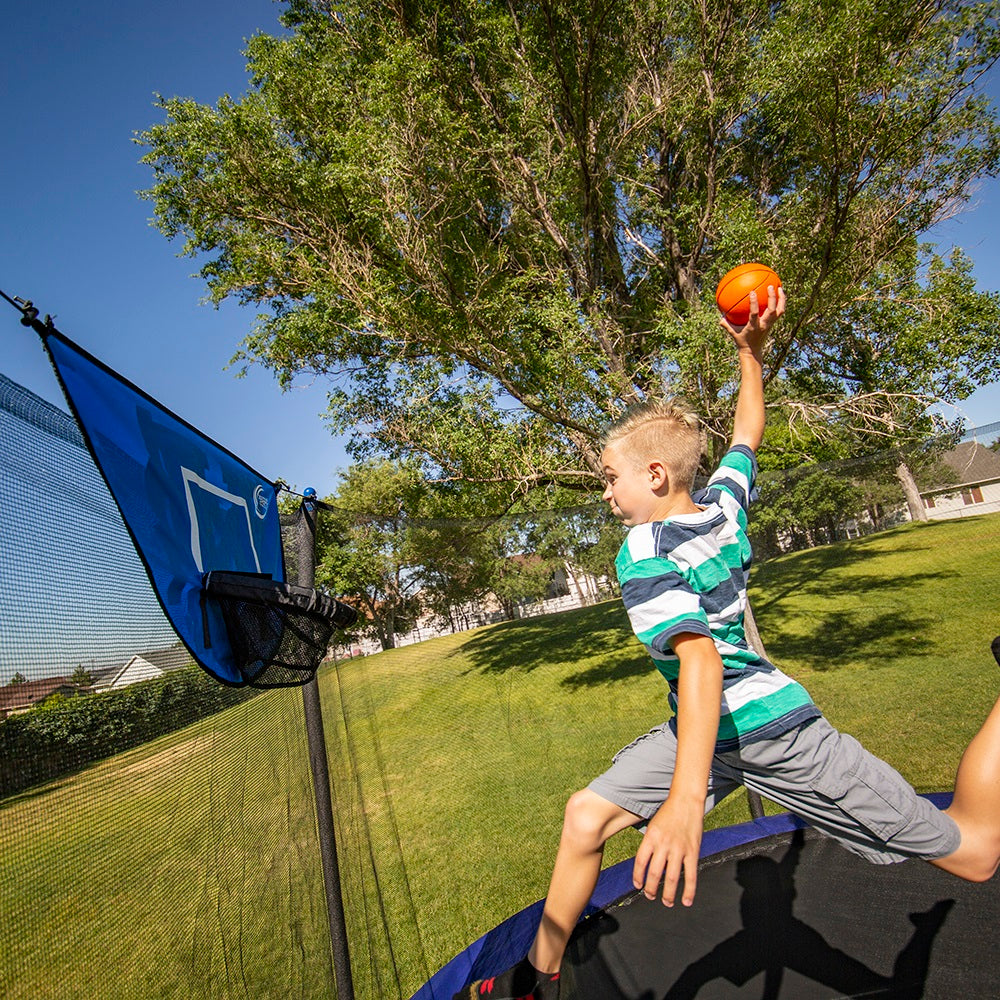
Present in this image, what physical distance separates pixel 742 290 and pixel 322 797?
2005mm

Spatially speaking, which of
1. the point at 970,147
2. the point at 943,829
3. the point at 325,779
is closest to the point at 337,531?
the point at 325,779

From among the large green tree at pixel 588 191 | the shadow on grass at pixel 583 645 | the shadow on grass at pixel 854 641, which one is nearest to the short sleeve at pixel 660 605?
the large green tree at pixel 588 191

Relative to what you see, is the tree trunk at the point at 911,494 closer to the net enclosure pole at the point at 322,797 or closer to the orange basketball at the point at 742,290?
the orange basketball at the point at 742,290

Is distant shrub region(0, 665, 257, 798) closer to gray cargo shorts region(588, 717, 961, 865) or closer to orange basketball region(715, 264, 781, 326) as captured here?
gray cargo shorts region(588, 717, 961, 865)

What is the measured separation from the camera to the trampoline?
62.9 inches

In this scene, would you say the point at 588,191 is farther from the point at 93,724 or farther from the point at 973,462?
the point at 93,724

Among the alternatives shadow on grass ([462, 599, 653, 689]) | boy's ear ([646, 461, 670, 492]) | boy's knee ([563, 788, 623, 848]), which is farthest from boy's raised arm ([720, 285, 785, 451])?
shadow on grass ([462, 599, 653, 689])

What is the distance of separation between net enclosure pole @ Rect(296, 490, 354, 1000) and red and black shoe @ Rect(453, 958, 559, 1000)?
14.6 inches

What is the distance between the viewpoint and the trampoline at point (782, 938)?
1.60 metres

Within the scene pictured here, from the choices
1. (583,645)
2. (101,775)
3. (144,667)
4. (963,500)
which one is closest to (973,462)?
(963,500)

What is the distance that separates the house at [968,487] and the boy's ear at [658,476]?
13.8 feet

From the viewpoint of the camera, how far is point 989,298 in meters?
4.69

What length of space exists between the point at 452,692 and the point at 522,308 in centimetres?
294

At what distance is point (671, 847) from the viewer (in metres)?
0.95
